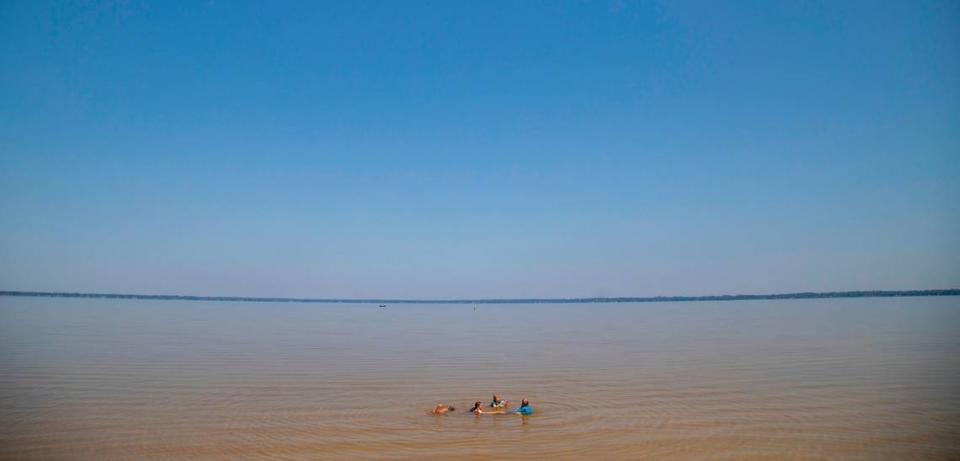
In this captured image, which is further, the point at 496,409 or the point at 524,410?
the point at 496,409

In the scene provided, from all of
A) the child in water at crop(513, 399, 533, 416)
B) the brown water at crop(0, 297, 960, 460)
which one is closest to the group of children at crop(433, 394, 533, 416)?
the child in water at crop(513, 399, 533, 416)

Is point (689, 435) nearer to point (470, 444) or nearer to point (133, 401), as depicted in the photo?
point (470, 444)

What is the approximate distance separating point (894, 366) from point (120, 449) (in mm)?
27702

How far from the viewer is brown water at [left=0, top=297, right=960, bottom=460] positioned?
456 inches

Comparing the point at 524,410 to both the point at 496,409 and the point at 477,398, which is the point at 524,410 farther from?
the point at 477,398

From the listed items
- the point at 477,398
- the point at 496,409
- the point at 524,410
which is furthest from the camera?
the point at 477,398

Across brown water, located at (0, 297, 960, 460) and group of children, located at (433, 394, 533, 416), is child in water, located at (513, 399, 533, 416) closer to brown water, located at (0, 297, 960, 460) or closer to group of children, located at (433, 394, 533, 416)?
group of children, located at (433, 394, 533, 416)

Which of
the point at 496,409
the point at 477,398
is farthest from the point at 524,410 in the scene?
the point at 477,398

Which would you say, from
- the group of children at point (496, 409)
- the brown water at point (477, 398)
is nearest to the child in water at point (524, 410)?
the group of children at point (496, 409)

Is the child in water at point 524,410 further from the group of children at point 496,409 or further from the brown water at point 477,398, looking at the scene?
the brown water at point 477,398

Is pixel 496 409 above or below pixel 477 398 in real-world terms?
above

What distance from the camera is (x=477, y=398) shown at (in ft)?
54.7

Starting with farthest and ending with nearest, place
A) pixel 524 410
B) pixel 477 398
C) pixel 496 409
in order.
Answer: pixel 477 398 → pixel 496 409 → pixel 524 410

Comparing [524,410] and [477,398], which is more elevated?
[524,410]
